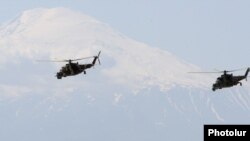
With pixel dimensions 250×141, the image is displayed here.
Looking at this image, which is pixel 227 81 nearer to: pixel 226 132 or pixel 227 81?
pixel 227 81

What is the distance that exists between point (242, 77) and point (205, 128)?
56163mm

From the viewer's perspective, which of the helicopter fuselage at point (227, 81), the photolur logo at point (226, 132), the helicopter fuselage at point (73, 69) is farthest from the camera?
the helicopter fuselage at point (227, 81)

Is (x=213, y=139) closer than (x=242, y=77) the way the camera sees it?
Yes

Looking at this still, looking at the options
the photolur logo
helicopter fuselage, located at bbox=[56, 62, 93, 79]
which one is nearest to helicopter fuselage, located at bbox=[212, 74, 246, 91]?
helicopter fuselage, located at bbox=[56, 62, 93, 79]

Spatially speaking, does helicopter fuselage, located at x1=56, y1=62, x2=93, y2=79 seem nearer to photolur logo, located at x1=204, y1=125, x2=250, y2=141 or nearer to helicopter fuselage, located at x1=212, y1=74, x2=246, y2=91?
helicopter fuselage, located at x1=212, y1=74, x2=246, y2=91

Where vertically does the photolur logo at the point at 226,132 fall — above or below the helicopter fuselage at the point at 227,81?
below

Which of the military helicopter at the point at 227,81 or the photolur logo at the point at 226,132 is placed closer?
the photolur logo at the point at 226,132

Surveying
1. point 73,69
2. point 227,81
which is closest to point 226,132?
point 73,69

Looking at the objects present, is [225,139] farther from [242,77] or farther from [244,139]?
[242,77]

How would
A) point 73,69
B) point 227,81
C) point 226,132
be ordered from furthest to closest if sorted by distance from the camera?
point 227,81, point 73,69, point 226,132

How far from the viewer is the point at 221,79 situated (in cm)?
12825

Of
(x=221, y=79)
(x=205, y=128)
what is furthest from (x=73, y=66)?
(x=205, y=128)

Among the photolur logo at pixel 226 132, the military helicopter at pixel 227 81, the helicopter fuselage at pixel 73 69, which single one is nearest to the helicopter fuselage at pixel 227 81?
the military helicopter at pixel 227 81

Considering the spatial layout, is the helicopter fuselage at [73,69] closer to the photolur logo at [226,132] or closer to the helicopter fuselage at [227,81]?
the helicopter fuselage at [227,81]
